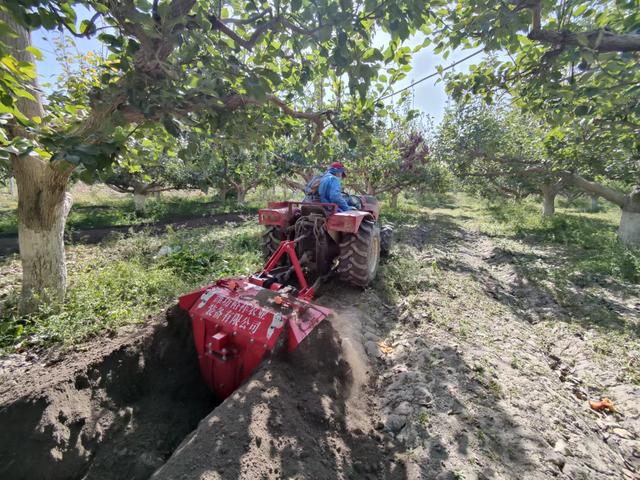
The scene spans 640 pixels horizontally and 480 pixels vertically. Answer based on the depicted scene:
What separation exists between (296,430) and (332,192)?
2.94 m

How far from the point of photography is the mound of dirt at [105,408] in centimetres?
173

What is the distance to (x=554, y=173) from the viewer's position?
9.02m

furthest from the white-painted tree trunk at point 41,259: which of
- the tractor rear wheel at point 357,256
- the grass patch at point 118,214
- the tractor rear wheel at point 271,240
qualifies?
the grass patch at point 118,214

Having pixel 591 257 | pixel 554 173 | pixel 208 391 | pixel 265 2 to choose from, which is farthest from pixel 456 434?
pixel 554 173

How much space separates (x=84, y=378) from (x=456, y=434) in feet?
8.57

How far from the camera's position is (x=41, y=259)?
133 inches

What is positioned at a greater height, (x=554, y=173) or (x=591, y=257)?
(x=554, y=173)

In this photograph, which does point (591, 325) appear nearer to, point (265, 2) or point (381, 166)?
point (265, 2)

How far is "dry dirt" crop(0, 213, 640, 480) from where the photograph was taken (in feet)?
5.72

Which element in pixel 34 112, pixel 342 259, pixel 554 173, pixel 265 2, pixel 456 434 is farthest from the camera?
pixel 554 173

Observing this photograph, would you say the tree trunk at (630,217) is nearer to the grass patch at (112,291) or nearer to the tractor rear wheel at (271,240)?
the tractor rear wheel at (271,240)

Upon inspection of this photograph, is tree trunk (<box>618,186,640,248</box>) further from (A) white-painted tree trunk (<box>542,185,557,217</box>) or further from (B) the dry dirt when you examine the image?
(A) white-painted tree trunk (<box>542,185,557,217</box>)

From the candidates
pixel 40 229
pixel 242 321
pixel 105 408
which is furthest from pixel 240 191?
pixel 105 408

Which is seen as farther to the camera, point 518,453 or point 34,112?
point 34,112
